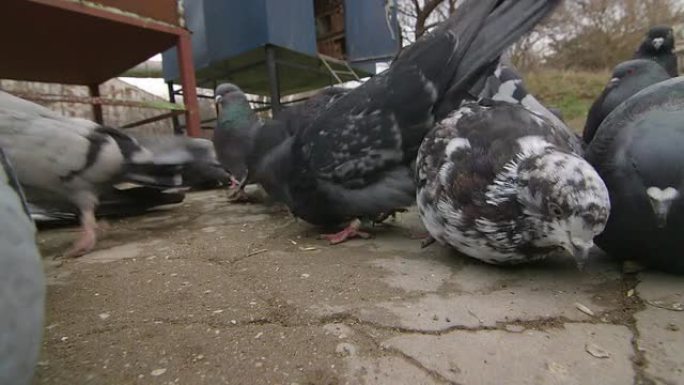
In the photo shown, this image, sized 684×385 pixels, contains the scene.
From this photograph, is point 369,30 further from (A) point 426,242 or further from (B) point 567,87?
(B) point 567,87

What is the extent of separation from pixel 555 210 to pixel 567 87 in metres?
13.7

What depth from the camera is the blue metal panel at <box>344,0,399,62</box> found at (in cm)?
616

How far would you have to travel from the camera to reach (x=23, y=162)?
184 cm

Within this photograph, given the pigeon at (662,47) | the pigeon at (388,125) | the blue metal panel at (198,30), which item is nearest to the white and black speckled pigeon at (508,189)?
the pigeon at (388,125)

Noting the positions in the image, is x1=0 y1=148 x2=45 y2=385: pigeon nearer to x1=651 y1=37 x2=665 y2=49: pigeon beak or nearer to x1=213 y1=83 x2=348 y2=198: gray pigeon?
x1=213 y1=83 x2=348 y2=198: gray pigeon

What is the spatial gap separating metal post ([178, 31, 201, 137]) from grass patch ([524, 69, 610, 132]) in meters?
10.5

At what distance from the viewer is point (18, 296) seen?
1.97ft

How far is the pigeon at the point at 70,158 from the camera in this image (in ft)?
6.02

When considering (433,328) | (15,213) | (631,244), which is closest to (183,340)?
(15,213)

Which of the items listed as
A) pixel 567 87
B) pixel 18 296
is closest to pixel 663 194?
pixel 18 296

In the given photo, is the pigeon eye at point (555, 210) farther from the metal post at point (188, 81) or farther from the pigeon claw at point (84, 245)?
the metal post at point (188, 81)

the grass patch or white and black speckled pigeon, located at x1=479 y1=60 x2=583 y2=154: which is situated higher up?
the grass patch

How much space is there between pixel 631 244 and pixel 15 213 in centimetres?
158

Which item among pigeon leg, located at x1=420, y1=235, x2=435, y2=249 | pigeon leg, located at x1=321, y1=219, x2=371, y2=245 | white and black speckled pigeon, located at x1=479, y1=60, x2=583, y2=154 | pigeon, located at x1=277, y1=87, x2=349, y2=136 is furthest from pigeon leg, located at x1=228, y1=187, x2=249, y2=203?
white and black speckled pigeon, located at x1=479, y1=60, x2=583, y2=154
